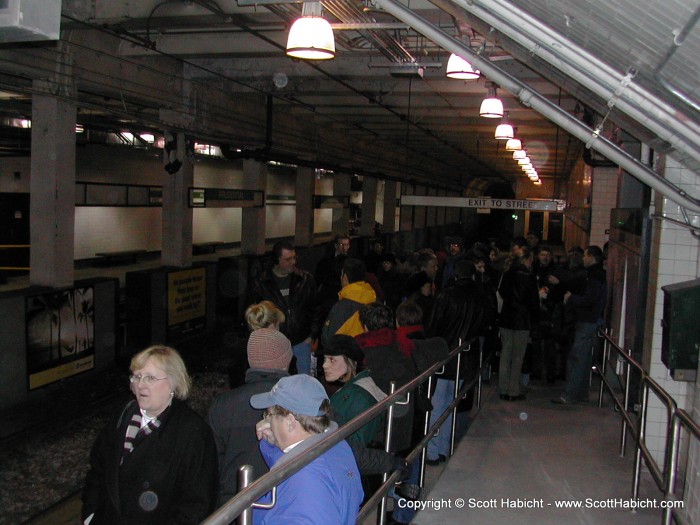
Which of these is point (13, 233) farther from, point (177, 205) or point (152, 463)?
point (152, 463)

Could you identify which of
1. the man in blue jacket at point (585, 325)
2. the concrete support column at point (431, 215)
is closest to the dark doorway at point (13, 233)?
the man in blue jacket at point (585, 325)

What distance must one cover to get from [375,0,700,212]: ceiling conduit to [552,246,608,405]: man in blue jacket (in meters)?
3.15

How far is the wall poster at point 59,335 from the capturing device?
873 centimetres

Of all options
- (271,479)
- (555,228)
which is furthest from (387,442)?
(555,228)

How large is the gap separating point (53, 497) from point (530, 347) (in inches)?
221

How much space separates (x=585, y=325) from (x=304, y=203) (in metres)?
12.2

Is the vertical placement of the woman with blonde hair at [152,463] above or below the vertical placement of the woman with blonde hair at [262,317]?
below

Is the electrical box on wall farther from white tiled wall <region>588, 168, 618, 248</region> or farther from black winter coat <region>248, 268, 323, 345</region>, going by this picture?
white tiled wall <region>588, 168, 618, 248</region>

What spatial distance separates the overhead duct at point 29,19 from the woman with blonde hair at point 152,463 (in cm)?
139

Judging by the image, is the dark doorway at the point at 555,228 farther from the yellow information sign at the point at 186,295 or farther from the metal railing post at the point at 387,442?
the metal railing post at the point at 387,442

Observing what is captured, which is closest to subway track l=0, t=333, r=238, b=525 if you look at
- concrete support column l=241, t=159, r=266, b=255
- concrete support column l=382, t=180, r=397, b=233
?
concrete support column l=241, t=159, r=266, b=255

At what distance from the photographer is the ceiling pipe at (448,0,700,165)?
11.5 ft

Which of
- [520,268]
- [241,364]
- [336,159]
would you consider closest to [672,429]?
[241,364]

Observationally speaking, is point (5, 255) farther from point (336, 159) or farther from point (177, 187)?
point (336, 159)
